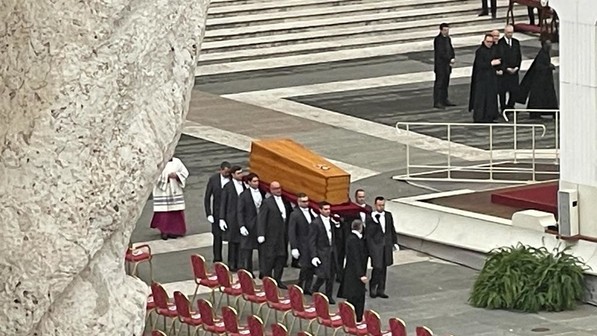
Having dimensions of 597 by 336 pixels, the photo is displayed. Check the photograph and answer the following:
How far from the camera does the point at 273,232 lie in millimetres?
18188

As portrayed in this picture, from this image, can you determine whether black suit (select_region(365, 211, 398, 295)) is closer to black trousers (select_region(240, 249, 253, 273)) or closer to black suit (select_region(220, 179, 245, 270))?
black trousers (select_region(240, 249, 253, 273))

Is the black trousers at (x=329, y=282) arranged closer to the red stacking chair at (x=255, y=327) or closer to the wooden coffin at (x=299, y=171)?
the wooden coffin at (x=299, y=171)

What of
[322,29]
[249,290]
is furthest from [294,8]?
[249,290]

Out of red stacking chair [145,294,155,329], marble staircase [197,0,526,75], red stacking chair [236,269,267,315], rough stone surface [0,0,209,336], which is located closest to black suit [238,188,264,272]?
red stacking chair [236,269,267,315]

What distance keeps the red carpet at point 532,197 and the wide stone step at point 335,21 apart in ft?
46.3

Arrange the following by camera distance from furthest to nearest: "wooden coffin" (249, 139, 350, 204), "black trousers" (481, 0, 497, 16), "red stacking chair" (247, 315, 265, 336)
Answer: "black trousers" (481, 0, 497, 16) < "wooden coffin" (249, 139, 350, 204) < "red stacking chair" (247, 315, 265, 336)

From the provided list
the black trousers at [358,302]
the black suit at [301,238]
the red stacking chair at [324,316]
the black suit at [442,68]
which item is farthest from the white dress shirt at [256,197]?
the black suit at [442,68]

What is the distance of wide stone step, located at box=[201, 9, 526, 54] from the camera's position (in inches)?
1346

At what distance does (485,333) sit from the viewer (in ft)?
53.7

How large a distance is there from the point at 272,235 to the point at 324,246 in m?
0.86

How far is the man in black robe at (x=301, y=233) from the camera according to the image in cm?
1769

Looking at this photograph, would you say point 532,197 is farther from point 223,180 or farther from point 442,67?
point 442,67

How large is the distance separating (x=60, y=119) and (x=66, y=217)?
0.34 m

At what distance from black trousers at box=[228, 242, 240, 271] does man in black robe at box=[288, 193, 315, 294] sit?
49.2 inches
